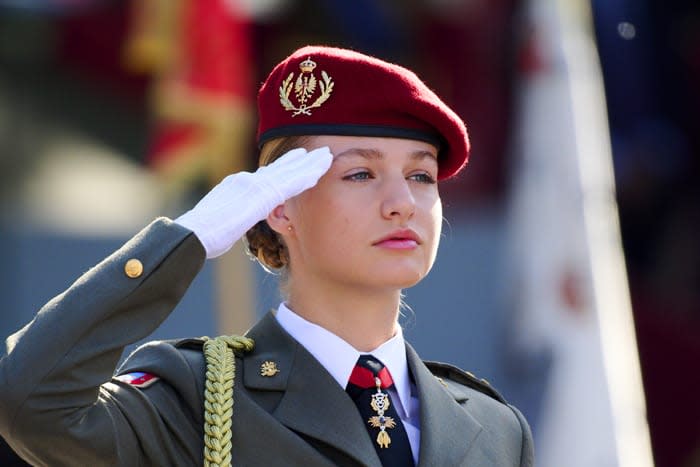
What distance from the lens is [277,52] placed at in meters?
10.8

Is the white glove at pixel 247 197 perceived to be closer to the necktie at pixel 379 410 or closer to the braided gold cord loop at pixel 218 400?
the braided gold cord loop at pixel 218 400

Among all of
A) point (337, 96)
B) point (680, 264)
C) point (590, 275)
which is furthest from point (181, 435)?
point (680, 264)

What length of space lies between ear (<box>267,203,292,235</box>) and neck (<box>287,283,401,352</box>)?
0.13m

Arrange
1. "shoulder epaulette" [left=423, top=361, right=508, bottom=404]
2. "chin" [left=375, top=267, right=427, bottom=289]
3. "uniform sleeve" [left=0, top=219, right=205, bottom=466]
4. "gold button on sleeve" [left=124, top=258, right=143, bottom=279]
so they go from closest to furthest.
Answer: "uniform sleeve" [left=0, top=219, right=205, bottom=466] → "gold button on sleeve" [left=124, top=258, right=143, bottom=279] → "chin" [left=375, top=267, right=427, bottom=289] → "shoulder epaulette" [left=423, top=361, right=508, bottom=404]

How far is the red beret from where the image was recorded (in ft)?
11.3

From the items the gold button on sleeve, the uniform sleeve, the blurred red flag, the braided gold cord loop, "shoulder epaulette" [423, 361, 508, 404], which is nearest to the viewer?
the uniform sleeve

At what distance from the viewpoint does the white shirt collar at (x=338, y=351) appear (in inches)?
135

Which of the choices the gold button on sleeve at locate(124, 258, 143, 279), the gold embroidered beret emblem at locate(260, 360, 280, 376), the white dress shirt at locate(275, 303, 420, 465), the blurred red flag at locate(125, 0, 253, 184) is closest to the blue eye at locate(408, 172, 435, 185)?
the white dress shirt at locate(275, 303, 420, 465)

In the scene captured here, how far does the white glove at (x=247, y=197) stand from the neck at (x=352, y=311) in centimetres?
27

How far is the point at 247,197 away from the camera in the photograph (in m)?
3.19

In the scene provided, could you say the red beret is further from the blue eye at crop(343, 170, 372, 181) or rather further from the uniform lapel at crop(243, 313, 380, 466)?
the uniform lapel at crop(243, 313, 380, 466)

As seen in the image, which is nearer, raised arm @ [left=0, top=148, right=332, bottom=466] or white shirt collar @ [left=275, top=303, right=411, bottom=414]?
raised arm @ [left=0, top=148, right=332, bottom=466]

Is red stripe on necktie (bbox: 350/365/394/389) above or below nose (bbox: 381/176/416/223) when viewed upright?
below

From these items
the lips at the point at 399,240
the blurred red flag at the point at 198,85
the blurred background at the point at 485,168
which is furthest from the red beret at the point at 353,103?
the blurred red flag at the point at 198,85
